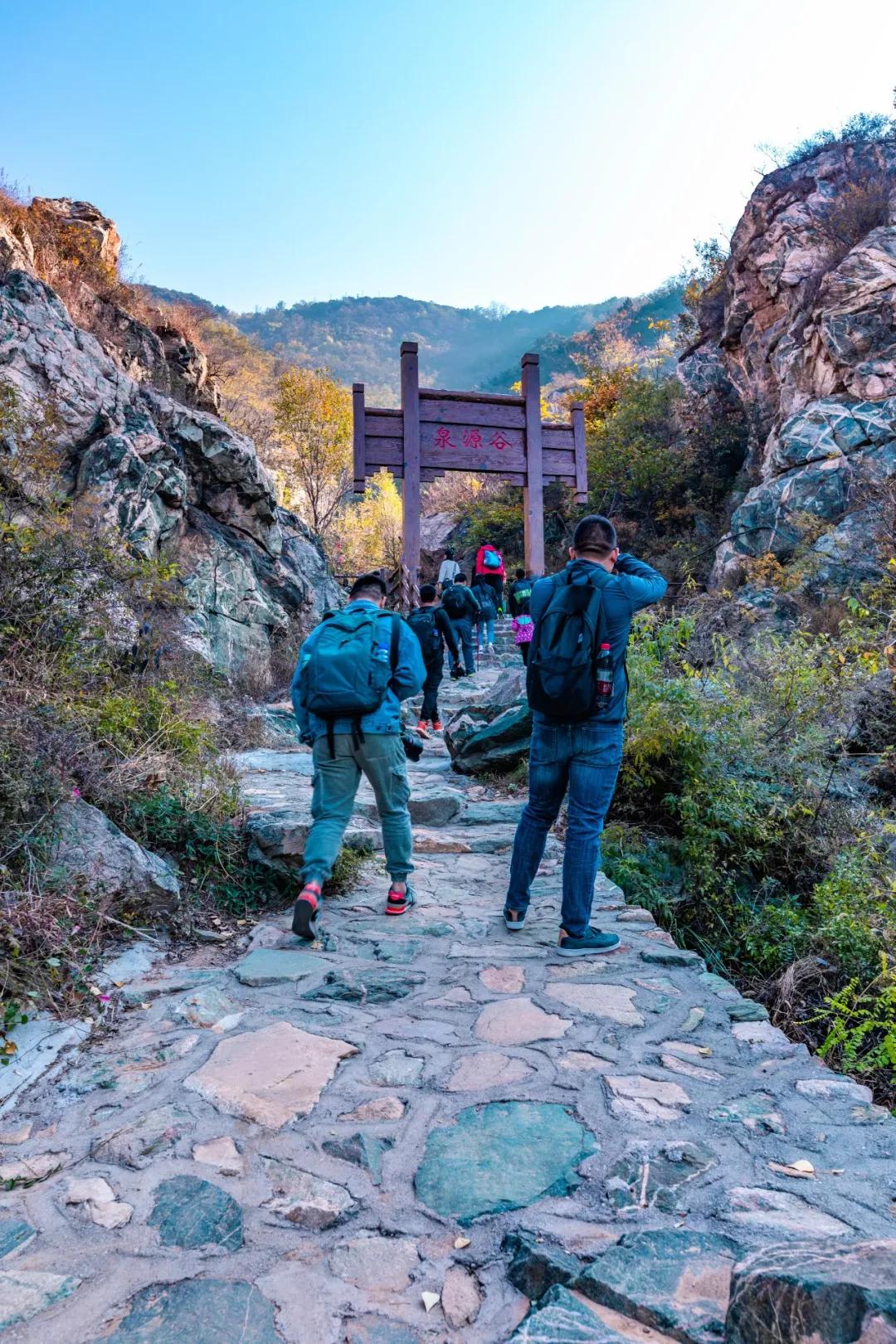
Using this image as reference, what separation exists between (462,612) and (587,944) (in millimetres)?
7825

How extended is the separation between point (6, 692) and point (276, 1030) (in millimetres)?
2252

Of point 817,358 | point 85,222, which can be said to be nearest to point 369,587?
point 85,222

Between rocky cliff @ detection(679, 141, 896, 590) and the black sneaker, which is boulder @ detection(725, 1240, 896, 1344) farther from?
rocky cliff @ detection(679, 141, 896, 590)

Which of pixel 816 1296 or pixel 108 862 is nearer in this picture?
pixel 816 1296

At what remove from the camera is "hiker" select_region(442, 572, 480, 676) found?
11.0 meters

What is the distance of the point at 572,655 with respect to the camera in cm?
349

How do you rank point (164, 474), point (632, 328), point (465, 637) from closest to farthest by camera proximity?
point (164, 474), point (465, 637), point (632, 328)

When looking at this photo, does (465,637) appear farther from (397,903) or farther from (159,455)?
(397,903)

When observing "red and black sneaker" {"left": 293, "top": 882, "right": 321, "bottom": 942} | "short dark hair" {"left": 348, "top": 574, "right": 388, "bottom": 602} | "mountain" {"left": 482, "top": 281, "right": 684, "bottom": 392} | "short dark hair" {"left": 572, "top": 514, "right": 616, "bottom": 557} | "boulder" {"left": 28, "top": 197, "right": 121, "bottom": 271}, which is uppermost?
"mountain" {"left": 482, "top": 281, "right": 684, "bottom": 392}

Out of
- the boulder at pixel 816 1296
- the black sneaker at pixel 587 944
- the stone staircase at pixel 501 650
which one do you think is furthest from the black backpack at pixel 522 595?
the boulder at pixel 816 1296

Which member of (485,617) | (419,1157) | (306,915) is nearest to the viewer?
(419,1157)

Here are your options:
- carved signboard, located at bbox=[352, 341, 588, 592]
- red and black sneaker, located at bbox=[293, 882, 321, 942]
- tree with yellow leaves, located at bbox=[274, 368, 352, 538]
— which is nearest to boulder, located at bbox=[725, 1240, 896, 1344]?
red and black sneaker, located at bbox=[293, 882, 321, 942]

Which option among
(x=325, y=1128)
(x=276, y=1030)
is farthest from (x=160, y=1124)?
(x=276, y=1030)

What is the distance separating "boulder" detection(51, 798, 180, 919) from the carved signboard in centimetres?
946
